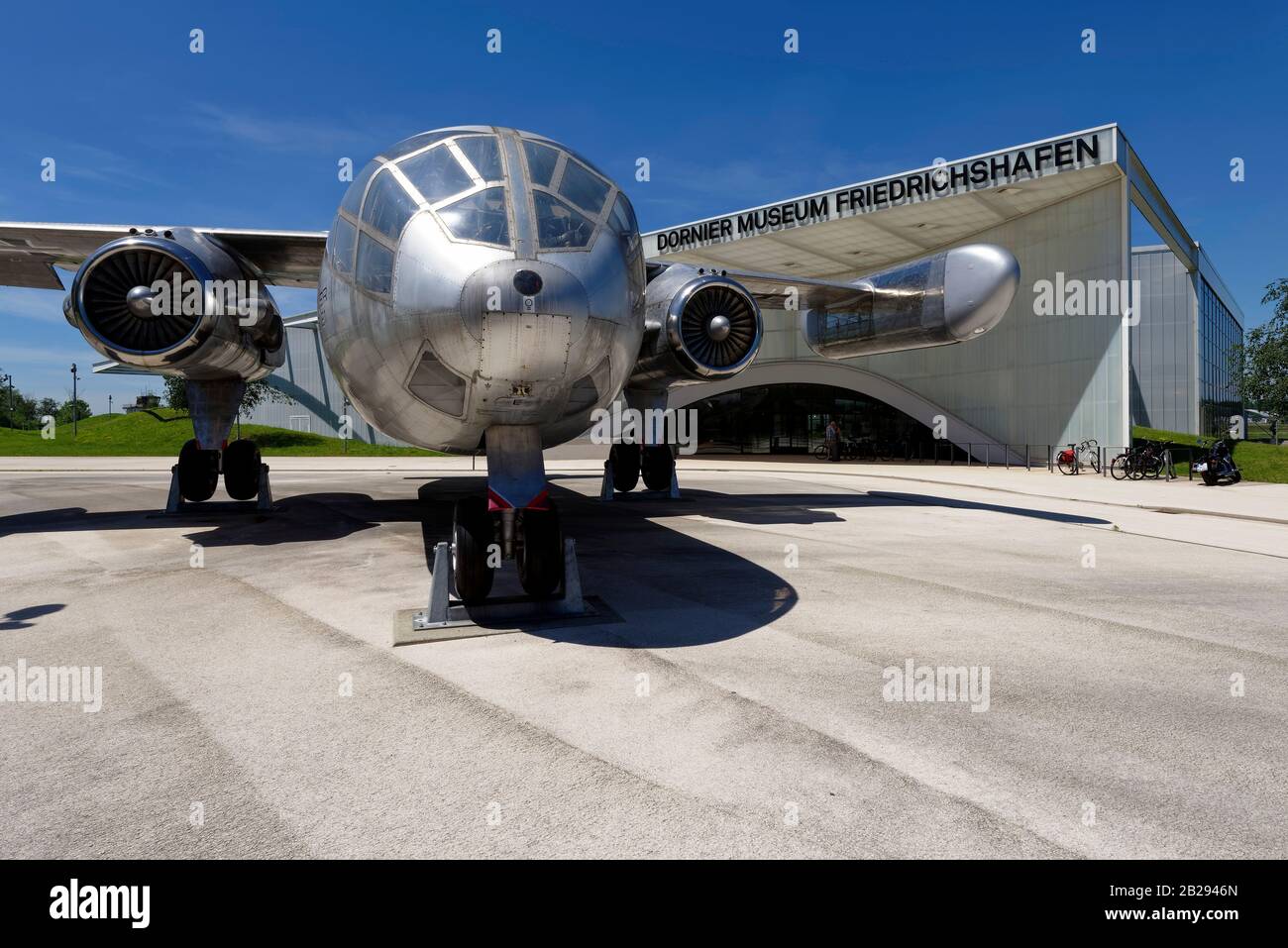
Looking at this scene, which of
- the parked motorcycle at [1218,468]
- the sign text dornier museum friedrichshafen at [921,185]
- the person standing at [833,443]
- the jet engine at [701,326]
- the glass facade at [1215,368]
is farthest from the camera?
the glass facade at [1215,368]

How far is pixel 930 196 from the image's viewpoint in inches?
1021

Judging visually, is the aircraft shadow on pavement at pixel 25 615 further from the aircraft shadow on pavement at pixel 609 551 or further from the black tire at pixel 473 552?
the black tire at pixel 473 552

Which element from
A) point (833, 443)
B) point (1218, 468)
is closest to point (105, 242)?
point (1218, 468)

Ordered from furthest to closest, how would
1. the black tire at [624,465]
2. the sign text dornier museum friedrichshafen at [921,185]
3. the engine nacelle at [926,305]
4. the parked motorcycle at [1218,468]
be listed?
the sign text dornier museum friedrichshafen at [921,185] → the parked motorcycle at [1218,468] → the black tire at [624,465] → the engine nacelle at [926,305]

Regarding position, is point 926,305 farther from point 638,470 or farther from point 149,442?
point 149,442

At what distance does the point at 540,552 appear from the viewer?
16.8 ft

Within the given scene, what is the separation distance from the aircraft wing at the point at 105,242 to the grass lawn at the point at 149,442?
24.5m

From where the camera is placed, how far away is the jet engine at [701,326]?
10.1 metres

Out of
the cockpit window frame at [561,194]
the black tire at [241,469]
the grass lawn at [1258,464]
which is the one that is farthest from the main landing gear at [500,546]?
the grass lawn at [1258,464]

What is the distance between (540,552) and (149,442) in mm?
43508

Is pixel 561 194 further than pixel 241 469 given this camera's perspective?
No
